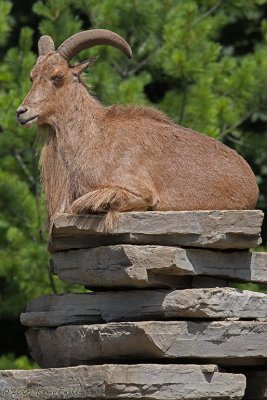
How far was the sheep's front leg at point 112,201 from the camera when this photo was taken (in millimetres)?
10750

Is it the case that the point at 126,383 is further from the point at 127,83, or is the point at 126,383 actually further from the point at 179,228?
the point at 127,83

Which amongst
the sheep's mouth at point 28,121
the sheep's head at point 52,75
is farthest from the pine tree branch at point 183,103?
the sheep's mouth at point 28,121

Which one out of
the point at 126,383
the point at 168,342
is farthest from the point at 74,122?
the point at 126,383

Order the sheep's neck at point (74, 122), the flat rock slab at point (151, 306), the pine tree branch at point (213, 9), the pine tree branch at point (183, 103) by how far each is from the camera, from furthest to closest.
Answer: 1. the pine tree branch at point (213, 9)
2. the pine tree branch at point (183, 103)
3. the sheep's neck at point (74, 122)
4. the flat rock slab at point (151, 306)

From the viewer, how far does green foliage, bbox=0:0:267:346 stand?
1550cm

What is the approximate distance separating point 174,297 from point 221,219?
28.4 inches

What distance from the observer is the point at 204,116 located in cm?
1557

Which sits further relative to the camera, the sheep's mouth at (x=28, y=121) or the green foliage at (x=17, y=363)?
the green foliage at (x=17, y=363)

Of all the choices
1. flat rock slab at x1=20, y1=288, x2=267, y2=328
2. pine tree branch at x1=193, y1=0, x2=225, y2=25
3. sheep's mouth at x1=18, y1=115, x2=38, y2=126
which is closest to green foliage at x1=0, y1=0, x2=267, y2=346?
pine tree branch at x1=193, y1=0, x2=225, y2=25

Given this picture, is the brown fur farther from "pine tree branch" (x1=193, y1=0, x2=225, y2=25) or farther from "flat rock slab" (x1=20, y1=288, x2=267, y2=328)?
"pine tree branch" (x1=193, y1=0, x2=225, y2=25)

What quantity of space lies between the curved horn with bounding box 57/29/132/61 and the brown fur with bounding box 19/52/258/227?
108 millimetres

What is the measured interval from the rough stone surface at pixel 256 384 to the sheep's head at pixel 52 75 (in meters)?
2.69

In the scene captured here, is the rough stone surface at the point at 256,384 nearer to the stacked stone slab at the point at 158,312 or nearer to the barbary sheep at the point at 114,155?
the stacked stone slab at the point at 158,312

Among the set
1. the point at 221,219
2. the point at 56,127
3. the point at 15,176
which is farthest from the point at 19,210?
the point at 221,219
